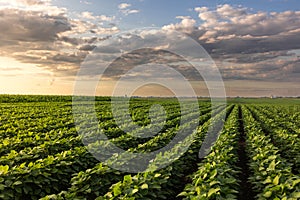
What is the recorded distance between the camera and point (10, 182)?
17.8ft

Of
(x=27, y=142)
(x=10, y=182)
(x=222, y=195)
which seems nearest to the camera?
(x=222, y=195)

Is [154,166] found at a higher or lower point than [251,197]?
higher

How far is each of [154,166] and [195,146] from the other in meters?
4.12

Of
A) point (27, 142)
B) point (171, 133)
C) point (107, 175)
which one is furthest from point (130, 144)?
point (107, 175)

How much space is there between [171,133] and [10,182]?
7.72 metres

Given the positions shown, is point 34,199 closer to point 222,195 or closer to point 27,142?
point 222,195

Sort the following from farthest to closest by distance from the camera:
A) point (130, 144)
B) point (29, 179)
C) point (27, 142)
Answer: point (130, 144), point (27, 142), point (29, 179)

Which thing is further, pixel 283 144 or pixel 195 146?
pixel 283 144

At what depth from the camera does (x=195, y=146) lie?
1016 centimetres

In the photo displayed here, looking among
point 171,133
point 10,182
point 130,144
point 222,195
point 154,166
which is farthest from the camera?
point 171,133

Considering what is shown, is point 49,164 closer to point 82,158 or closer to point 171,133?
point 82,158

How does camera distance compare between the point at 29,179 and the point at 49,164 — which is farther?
the point at 49,164

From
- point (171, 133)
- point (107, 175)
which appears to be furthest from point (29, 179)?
point (171, 133)

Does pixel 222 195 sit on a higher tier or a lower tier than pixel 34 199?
higher
